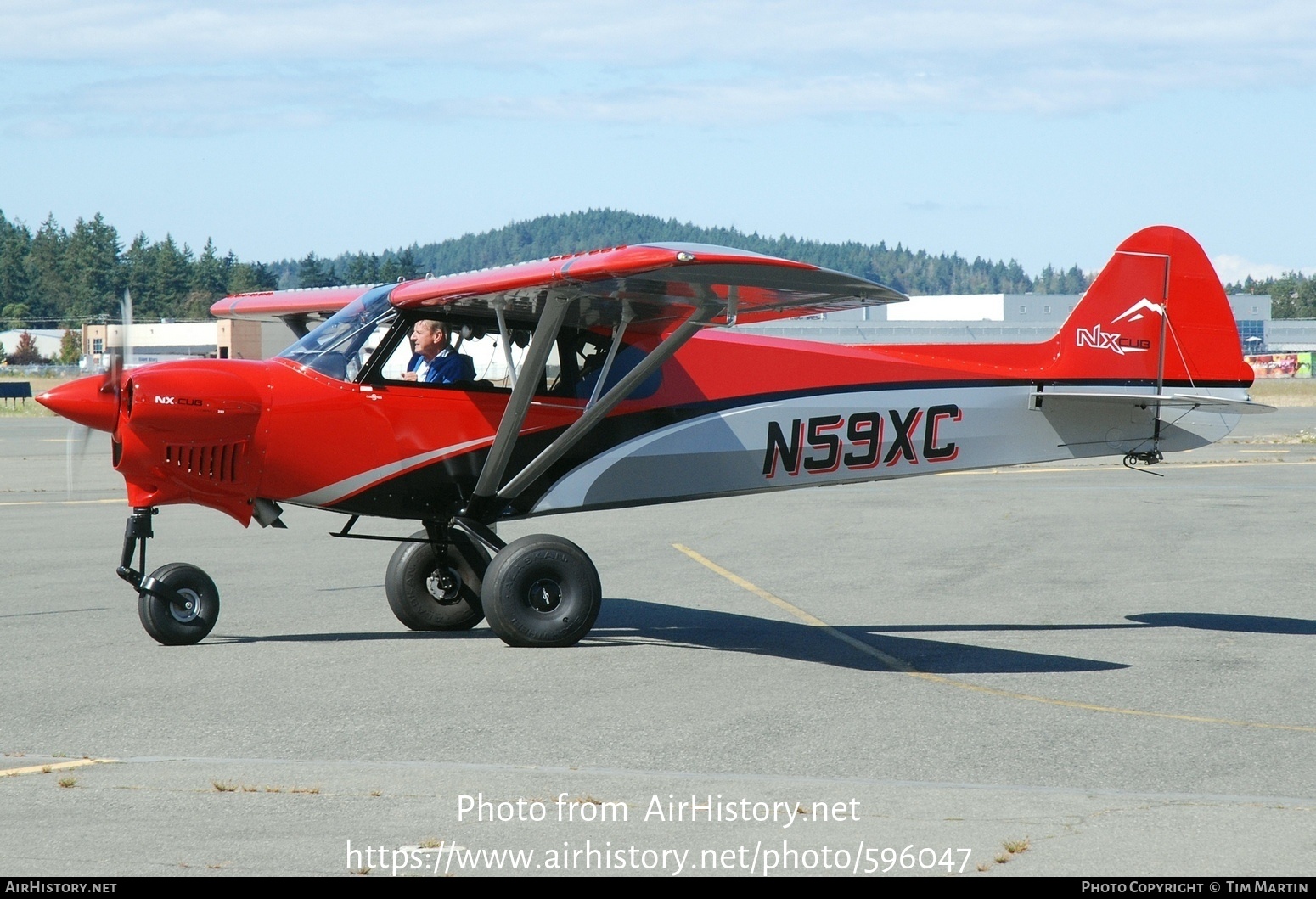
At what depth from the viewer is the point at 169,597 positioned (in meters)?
9.76

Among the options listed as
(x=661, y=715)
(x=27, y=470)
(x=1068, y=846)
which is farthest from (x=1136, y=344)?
(x=27, y=470)

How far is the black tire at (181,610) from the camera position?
9.73 meters

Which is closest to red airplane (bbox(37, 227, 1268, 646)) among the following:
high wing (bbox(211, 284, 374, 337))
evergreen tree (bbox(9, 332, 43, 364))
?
high wing (bbox(211, 284, 374, 337))

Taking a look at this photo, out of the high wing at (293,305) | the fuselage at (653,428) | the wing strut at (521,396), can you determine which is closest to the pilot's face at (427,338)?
the fuselage at (653,428)

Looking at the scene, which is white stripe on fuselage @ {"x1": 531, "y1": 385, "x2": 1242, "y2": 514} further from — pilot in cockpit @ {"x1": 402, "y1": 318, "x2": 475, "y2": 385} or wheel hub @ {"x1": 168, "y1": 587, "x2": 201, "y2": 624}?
wheel hub @ {"x1": 168, "y1": 587, "x2": 201, "y2": 624}

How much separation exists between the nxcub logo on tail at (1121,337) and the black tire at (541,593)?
16.6ft

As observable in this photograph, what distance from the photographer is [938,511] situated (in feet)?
66.7

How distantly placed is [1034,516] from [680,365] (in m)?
9.97

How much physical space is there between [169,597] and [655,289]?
4019 millimetres

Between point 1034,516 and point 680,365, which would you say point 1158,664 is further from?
point 1034,516

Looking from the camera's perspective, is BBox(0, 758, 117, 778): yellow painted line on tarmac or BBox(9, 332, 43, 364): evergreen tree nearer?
BBox(0, 758, 117, 778): yellow painted line on tarmac

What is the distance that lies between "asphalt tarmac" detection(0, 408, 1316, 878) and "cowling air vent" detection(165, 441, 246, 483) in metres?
1.22

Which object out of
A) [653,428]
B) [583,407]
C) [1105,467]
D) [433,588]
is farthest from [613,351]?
[1105,467]

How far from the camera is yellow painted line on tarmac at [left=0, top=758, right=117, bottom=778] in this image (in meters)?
6.17
